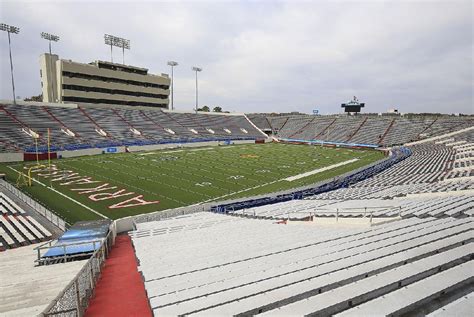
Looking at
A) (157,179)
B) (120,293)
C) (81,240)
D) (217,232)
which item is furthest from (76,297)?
(157,179)

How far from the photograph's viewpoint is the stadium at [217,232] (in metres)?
4.26

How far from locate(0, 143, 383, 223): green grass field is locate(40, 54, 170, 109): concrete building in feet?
88.3

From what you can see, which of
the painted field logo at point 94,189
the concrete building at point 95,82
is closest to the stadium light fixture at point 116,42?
the concrete building at point 95,82

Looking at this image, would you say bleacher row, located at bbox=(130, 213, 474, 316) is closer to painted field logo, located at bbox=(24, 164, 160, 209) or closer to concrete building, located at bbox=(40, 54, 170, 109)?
painted field logo, located at bbox=(24, 164, 160, 209)

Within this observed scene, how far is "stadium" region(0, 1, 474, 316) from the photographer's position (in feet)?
14.0

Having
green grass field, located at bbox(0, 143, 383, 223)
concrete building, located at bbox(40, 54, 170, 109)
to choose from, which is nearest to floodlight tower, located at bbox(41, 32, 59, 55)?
concrete building, located at bbox(40, 54, 170, 109)

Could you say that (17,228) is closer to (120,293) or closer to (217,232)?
(217,232)

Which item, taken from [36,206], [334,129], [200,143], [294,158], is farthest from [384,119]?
[36,206]

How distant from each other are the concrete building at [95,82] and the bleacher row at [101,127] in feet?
20.6

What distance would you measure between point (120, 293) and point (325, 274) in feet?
15.5

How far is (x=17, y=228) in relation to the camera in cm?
1595

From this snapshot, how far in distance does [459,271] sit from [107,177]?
102 ft

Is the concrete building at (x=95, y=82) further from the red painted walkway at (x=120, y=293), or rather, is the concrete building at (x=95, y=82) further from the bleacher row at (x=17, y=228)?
the red painted walkway at (x=120, y=293)

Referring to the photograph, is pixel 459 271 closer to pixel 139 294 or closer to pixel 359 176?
pixel 139 294
